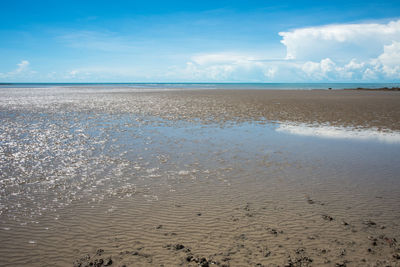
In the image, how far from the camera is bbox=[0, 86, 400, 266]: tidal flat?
17.2 ft

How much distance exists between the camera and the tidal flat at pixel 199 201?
17.2 feet

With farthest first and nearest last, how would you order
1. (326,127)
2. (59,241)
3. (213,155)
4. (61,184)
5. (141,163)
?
(326,127) → (213,155) → (141,163) → (61,184) → (59,241)

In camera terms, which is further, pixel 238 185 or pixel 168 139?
pixel 168 139

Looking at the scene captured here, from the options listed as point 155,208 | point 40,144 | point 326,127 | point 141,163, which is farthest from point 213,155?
point 326,127

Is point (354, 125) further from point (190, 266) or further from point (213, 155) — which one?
point (190, 266)

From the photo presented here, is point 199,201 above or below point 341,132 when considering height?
below

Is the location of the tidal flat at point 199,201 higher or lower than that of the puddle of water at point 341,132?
lower

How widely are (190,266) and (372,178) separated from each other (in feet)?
24.6

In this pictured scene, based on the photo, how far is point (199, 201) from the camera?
7445 millimetres

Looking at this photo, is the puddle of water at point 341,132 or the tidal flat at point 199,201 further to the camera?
the puddle of water at point 341,132

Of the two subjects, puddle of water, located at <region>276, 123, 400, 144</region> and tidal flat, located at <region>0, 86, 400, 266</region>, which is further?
puddle of water, located at <region>276, 123, 400, 144</region>

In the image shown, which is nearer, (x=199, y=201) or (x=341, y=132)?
(x=199, y=201)

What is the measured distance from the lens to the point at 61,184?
851 centimetres

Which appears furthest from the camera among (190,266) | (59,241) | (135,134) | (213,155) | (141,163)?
(135,134)
